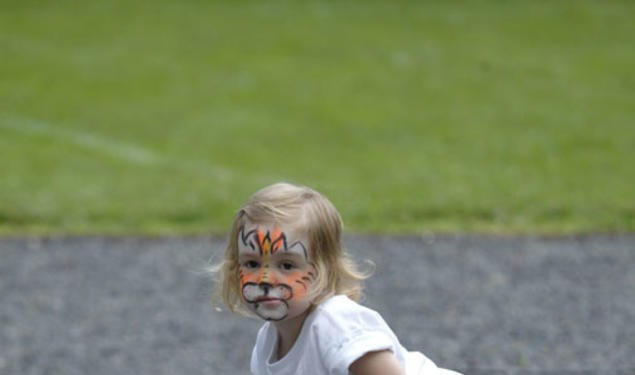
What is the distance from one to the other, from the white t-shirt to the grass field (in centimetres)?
464

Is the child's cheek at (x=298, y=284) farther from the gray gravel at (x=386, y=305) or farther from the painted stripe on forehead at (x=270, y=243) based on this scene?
the gray gravel at (x=386, y=305)

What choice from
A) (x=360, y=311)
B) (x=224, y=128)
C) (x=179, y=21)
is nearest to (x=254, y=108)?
(x=224, y=128)

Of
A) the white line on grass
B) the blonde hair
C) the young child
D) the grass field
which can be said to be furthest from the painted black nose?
the white line on grass

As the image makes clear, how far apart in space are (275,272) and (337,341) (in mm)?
232

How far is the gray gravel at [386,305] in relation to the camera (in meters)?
4.92

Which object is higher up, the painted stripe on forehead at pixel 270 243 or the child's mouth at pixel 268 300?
the painted stripe on forehead at pixel 270 243

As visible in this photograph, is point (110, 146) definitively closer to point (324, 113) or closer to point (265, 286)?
point (324, 113)

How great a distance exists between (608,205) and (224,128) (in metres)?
4.51

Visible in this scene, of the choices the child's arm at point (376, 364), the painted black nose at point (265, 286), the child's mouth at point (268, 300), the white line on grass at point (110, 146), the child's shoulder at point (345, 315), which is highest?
the painted black nose at point (265, 286)

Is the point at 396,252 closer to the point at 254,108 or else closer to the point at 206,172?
the point at 206,172

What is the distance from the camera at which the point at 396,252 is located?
21.9 ft

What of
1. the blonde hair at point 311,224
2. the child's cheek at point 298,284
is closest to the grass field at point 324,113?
the blonde hair at point 311,224

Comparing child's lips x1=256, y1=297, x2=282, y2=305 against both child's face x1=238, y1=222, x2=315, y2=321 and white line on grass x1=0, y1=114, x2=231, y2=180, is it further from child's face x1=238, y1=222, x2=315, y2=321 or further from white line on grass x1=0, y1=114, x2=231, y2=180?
white line on grass x1=0, y1=114, x2=231, y2=180

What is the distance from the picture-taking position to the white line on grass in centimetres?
922
